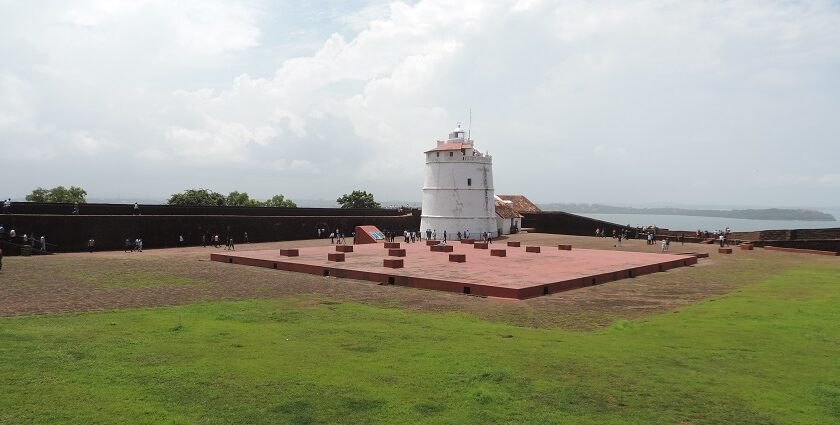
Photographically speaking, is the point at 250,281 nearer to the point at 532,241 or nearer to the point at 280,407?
the point at 280,407

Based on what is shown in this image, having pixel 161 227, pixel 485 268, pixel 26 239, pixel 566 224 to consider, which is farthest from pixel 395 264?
pixel 566 224

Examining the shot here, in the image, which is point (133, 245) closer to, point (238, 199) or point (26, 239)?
point (26, 239)

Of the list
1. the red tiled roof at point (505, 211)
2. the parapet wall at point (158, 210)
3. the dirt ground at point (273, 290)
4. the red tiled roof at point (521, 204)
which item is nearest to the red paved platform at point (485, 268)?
the dirt ground at point (273, 290)

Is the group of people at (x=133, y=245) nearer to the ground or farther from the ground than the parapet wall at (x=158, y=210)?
nearer to the ground

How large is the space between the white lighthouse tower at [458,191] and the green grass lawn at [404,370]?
3020 centimetres

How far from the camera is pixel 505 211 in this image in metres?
45.5

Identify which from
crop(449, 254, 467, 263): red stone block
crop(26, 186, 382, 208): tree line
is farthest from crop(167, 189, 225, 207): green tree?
crop(449, 254, 467, 263): red stone block

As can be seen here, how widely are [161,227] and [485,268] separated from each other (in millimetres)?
16188

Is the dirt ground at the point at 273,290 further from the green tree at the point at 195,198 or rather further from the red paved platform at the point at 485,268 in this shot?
the green tree at the point at 195,198

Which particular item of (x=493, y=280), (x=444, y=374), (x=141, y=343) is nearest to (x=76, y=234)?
(x=493, y=280)

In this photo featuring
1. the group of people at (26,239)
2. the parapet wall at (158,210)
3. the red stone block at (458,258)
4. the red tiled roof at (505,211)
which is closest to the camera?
the red stone block at (458,258)

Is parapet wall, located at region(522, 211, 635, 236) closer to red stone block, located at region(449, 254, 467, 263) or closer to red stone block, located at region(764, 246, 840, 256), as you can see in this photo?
red stone block, located at region(764, 246, 840, 256)

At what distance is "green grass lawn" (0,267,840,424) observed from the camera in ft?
18.2

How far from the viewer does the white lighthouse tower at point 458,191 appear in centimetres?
4081
